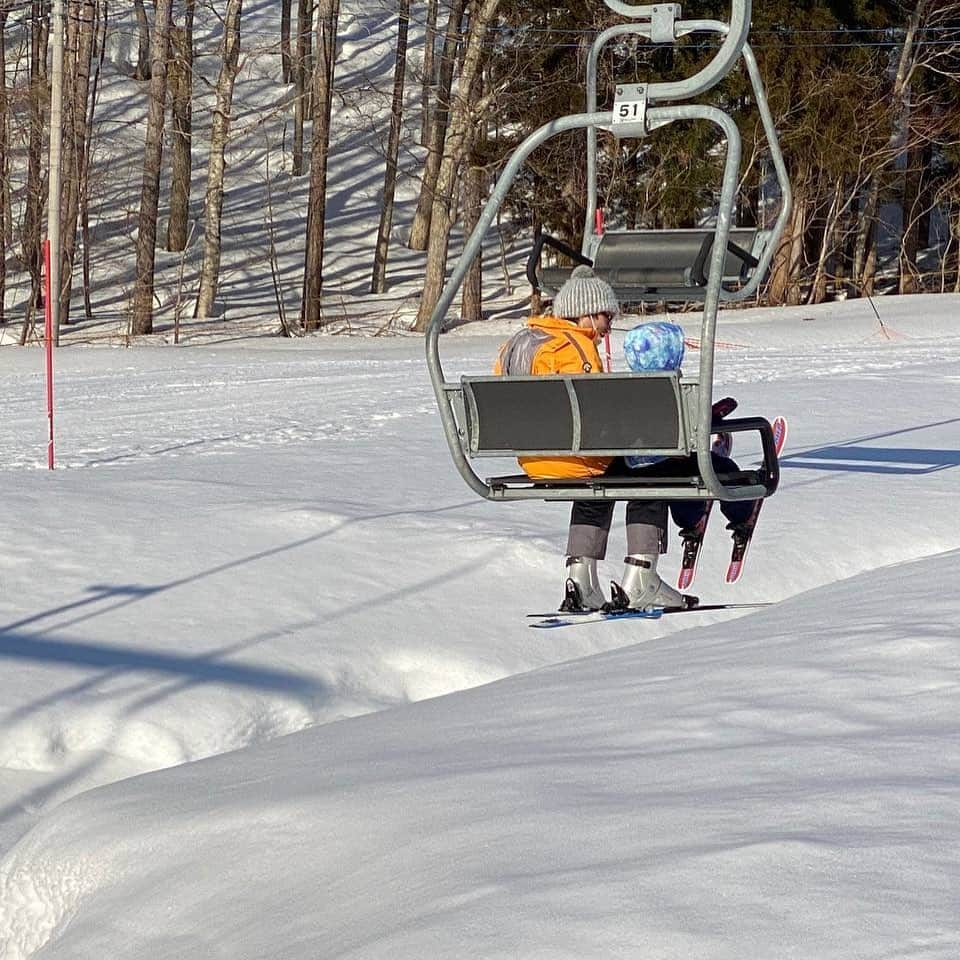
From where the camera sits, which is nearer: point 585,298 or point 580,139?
point 585,298

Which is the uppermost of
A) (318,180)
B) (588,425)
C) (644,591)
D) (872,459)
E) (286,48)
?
(286,48)

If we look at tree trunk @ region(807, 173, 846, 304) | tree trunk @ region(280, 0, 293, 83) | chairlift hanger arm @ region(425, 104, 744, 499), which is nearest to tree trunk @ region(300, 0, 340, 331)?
tree trunk @ region(807, 173, 846, 304)

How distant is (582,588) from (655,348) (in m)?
1.32

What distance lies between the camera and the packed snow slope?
3.53 m

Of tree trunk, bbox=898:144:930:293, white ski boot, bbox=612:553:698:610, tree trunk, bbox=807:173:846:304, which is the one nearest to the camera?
white ski boot, bbox=612:553:698:610

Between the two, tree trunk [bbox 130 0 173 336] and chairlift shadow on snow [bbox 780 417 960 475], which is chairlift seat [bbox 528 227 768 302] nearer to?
chairlift shadow on snow [bbox 780 417 960 475]

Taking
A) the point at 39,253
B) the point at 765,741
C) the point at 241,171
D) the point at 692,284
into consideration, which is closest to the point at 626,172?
the point at 39,253

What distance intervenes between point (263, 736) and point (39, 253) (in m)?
27.5

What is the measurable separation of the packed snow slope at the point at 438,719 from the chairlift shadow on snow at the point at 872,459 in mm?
80

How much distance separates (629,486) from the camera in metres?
6.33

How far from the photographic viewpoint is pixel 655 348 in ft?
21.7

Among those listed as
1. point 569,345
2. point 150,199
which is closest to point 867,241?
point 150,199

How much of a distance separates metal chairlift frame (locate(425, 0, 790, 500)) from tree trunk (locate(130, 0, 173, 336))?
2469 cm

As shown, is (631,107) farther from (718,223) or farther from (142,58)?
(142,58)
